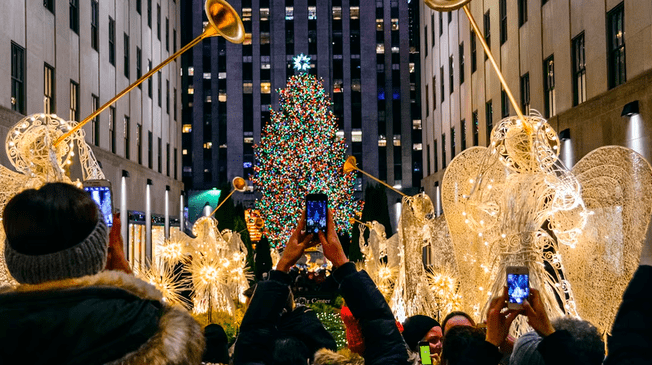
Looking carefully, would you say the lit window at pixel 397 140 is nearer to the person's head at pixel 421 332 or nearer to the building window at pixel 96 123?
the building window at pixel 96 123

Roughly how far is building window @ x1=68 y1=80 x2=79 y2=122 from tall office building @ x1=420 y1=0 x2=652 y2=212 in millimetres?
14701

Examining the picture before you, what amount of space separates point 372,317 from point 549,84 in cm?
1778

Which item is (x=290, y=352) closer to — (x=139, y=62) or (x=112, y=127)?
(x=112, y=127)

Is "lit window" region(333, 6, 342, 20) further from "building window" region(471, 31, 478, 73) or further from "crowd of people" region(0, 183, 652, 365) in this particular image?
"crowd of people" region(0, 183, 652, 365)

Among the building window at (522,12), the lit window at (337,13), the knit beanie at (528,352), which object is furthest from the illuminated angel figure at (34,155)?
the lit window at (337,13)

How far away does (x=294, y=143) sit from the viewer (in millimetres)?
42125

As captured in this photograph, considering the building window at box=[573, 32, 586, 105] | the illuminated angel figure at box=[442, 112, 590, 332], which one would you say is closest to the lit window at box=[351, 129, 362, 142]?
the building window at box=[573, 32, 586, 105]

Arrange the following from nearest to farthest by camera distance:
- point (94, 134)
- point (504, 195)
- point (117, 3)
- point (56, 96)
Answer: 1. point (504, 195)
2. point (56, 96)
3. point (94, 134)
4. point (117, 3)

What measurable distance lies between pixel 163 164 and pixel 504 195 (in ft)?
107

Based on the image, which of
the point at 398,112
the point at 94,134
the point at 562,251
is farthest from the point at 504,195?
the point at 398,112

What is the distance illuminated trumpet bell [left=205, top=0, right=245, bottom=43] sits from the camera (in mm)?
8758

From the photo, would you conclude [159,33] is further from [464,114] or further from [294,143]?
[464,114]

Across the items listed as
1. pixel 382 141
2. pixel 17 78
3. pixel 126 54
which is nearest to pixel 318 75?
pixel 382 141

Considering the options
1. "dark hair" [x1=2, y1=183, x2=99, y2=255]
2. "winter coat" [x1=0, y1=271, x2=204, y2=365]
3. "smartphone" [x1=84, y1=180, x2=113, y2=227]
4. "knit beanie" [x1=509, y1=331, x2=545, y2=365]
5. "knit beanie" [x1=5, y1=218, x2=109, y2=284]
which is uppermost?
"smartphone" [x1=84, y1=180, x2=113, y2=227]
